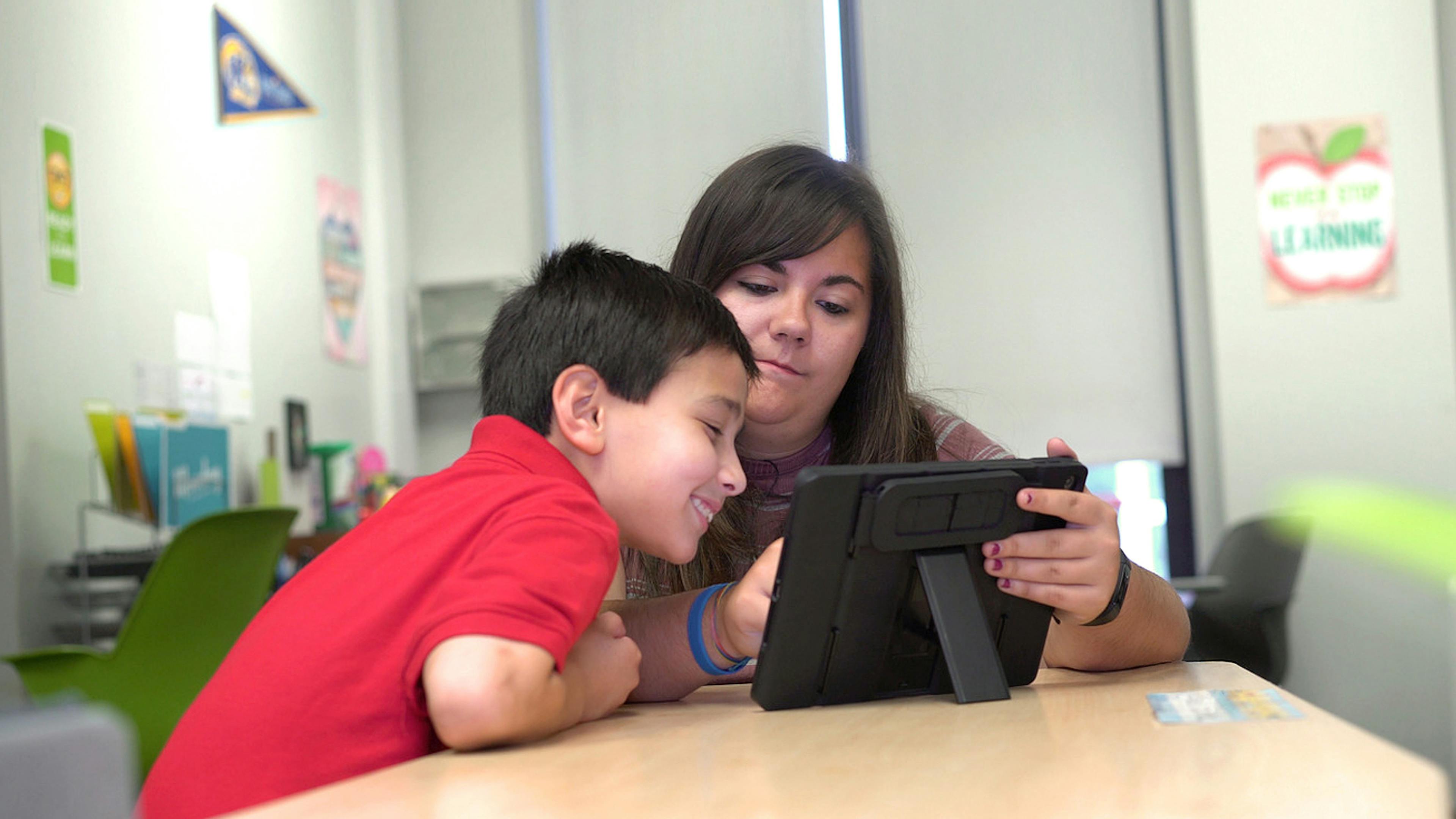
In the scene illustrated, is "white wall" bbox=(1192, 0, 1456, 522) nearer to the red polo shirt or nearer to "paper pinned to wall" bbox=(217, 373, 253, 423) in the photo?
"paper pinned to wall" bbox=(217, 373, 253, 423)

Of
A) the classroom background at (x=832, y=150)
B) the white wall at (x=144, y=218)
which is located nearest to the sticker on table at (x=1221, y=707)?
the classroom background at (x=832, y=150)

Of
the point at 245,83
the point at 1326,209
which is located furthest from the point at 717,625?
the point at 1326,209

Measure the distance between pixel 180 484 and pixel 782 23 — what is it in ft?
9.34

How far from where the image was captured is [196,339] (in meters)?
3.52

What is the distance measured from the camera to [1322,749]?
626mm

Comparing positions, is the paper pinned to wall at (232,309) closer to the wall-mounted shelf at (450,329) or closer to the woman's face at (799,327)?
the wall-mounted shelf at (450,329)

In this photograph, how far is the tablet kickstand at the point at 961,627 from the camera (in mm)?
887

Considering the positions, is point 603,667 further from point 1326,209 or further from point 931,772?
point 1326,209

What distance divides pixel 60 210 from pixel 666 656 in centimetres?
259

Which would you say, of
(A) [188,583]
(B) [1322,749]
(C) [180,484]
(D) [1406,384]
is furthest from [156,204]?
(D) [1406,384]

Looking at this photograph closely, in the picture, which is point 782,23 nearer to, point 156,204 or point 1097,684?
point 156,204

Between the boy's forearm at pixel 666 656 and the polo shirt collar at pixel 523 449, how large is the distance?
12 centimetres

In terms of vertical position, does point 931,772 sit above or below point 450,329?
below

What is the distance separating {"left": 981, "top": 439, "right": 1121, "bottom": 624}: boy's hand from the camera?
93cm
